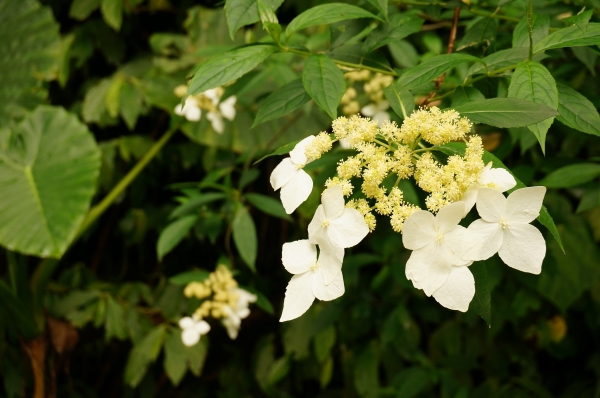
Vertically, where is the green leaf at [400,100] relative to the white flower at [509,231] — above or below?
above

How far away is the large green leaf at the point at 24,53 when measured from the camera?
1853 millimetres

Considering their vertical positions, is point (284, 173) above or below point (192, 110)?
above

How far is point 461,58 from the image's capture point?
586mm

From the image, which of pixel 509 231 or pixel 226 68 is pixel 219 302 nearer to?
pixel 226 68

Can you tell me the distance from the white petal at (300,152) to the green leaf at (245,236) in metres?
0.52

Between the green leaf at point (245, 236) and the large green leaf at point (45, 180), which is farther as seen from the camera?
the large green leaf at point (45, 180)

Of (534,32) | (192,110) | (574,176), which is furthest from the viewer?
(192,110)

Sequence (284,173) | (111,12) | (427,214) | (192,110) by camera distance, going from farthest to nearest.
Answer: (111,12) < (192,110) < (284,173) < (427,214)

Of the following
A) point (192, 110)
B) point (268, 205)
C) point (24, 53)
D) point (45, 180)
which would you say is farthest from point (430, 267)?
point (24, 53)

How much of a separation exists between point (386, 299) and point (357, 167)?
0.99m

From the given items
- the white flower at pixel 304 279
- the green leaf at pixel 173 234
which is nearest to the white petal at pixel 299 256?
the white flower at pixel 304 279

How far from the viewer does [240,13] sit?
64cm

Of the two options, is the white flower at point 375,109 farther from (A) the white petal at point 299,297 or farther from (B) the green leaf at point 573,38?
(A) the white petal at point 299,297

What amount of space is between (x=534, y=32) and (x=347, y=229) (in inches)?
14.6
